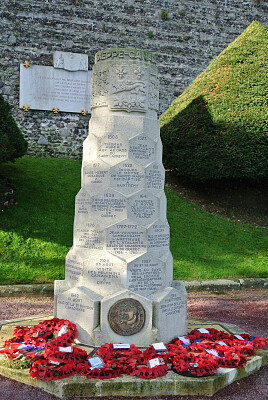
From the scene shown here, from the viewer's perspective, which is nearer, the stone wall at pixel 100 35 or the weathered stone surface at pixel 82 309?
the weathered stone surface at pixel 82 309

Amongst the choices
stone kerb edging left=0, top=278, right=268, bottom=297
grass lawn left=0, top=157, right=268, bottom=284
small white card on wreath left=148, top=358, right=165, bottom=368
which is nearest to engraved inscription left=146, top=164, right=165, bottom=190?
small white card on wreath left=148, top=358, right=165, bottom=368

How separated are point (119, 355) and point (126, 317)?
0.42 metres

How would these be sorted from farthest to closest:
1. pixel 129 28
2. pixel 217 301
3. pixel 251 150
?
1. pixel 129 28
2. pixel 251 150
3. pixel 217 301

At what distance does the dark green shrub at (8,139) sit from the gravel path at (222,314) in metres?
3.89

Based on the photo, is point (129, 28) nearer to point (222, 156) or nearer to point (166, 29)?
point (166, 29)

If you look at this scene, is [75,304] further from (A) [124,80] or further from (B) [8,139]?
(B) [8,139]

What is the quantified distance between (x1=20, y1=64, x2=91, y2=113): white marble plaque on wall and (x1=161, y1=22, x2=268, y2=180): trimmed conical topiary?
492 centimetres

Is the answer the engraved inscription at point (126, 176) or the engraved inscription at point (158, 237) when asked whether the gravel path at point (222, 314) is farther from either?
the engraved inscription at point (126, 176)

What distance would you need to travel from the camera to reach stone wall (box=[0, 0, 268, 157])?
16.5 meters

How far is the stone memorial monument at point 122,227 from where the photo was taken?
448cm

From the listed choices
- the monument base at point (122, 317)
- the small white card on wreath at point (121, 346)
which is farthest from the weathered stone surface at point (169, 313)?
the small white card on wreath at point (121, 346)

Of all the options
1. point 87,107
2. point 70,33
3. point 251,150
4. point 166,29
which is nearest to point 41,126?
point 87,107

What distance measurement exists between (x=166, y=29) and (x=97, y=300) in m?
16.4

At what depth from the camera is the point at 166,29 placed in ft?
60.0
